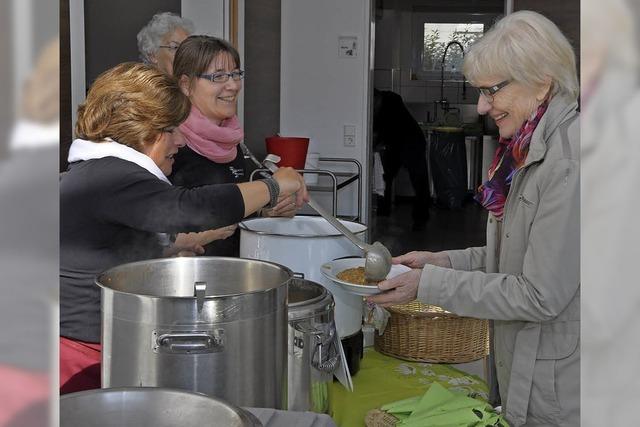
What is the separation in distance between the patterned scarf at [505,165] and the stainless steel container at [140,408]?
0.92m

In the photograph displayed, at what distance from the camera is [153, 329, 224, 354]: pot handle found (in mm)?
1081

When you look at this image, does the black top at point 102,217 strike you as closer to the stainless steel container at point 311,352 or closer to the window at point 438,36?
the stainless steel container at point 311,352

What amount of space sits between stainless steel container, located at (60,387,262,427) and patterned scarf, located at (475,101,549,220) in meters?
0.92

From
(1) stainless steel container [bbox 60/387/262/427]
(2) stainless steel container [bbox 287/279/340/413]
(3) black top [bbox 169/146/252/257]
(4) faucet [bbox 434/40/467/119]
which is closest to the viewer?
(1) stainless steel container [bbox 60/387/262/427]

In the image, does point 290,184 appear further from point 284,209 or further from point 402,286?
point 402,286

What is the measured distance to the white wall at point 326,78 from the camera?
190 inches

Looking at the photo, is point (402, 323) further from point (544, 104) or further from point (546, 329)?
point (544, 104)

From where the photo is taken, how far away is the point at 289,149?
4.20 metres

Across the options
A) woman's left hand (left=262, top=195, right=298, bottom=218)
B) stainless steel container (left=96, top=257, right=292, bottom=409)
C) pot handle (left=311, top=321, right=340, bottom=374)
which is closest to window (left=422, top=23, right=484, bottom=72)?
woman's left hand (left=262, top=195, right=298, bottom=218)

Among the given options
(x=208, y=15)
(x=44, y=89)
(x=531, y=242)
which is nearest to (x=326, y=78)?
(x=208, y=15)

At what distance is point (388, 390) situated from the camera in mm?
1790

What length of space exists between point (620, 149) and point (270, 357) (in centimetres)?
81

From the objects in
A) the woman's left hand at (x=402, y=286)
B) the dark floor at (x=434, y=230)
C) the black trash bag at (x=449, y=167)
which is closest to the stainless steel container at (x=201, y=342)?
the woman's left hand at (x=402, y=286)

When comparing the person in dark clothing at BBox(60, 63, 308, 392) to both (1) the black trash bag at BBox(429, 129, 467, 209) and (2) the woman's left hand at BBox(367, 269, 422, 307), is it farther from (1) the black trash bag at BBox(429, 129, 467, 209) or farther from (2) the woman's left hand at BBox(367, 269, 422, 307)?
(1) the black trash bag at BBox(429, 129, 467, 209)
